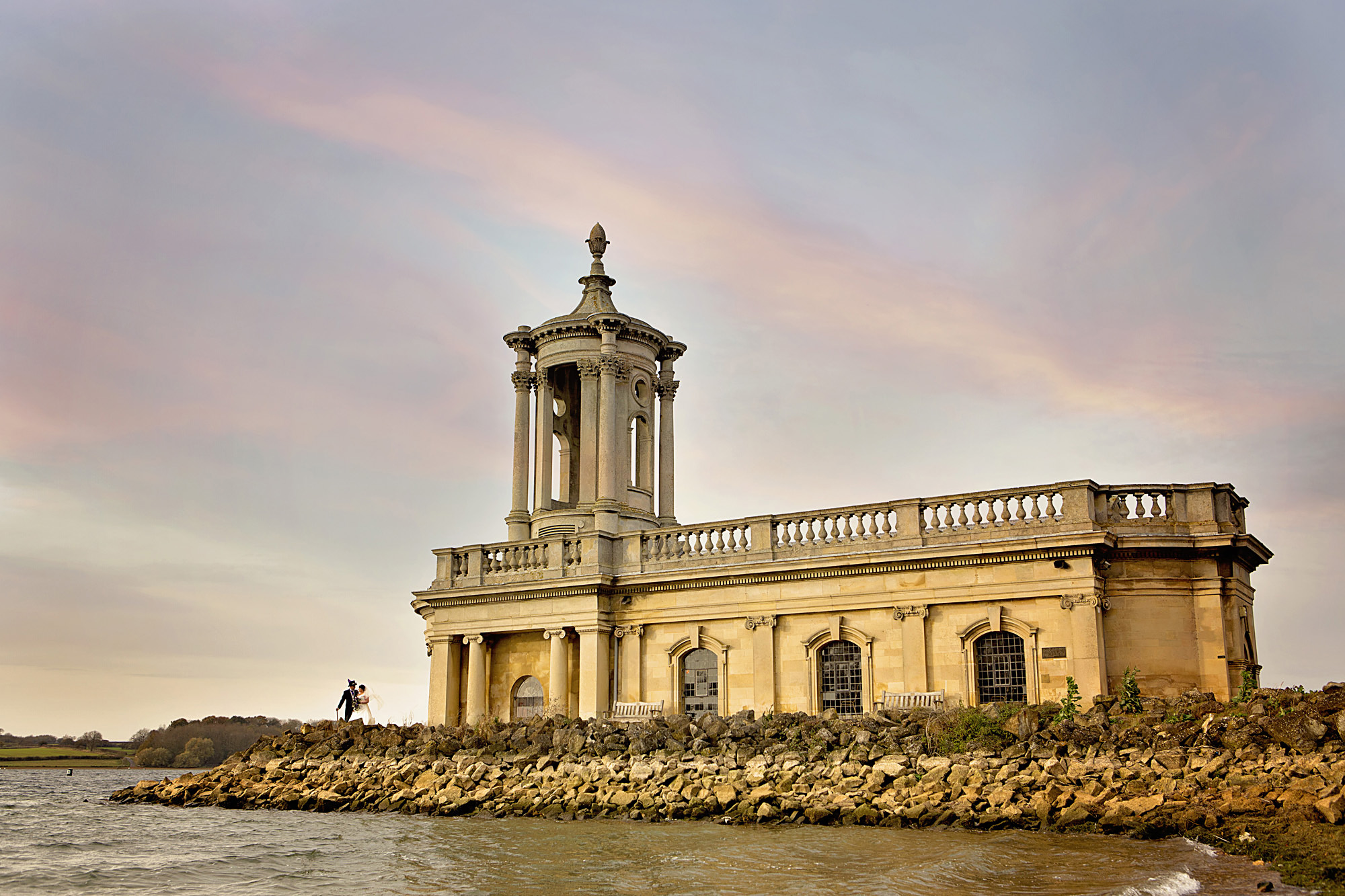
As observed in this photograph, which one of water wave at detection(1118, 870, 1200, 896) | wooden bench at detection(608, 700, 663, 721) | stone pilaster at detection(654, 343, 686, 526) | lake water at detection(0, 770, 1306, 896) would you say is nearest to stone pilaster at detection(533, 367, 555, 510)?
stone pilaster at detection(654, 343, 686, 526)

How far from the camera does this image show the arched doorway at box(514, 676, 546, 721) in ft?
112

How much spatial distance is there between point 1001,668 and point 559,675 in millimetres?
11958

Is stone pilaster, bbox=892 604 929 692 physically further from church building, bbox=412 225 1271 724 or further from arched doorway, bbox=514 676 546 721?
arched doorway, bbox=514 676 546 721

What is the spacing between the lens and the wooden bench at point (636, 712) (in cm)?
3142

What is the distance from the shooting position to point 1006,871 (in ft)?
55.9

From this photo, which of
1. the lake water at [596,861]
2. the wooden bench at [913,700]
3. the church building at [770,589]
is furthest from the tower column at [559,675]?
the wooden bench at [913,700]

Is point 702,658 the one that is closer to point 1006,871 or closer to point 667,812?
point 667,812

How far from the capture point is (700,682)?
3181 centimetres

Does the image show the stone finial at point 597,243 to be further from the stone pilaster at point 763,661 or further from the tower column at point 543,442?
the stone pilaster at point 763,661

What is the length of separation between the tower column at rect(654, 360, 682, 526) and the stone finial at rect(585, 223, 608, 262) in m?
4.40

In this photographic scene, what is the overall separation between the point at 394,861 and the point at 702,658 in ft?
40.9

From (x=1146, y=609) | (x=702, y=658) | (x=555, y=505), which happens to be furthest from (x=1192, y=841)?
(x=555, y=505)

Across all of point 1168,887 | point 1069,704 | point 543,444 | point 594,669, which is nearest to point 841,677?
point 1069,704

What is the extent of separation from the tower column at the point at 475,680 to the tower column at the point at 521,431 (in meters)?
4.00
